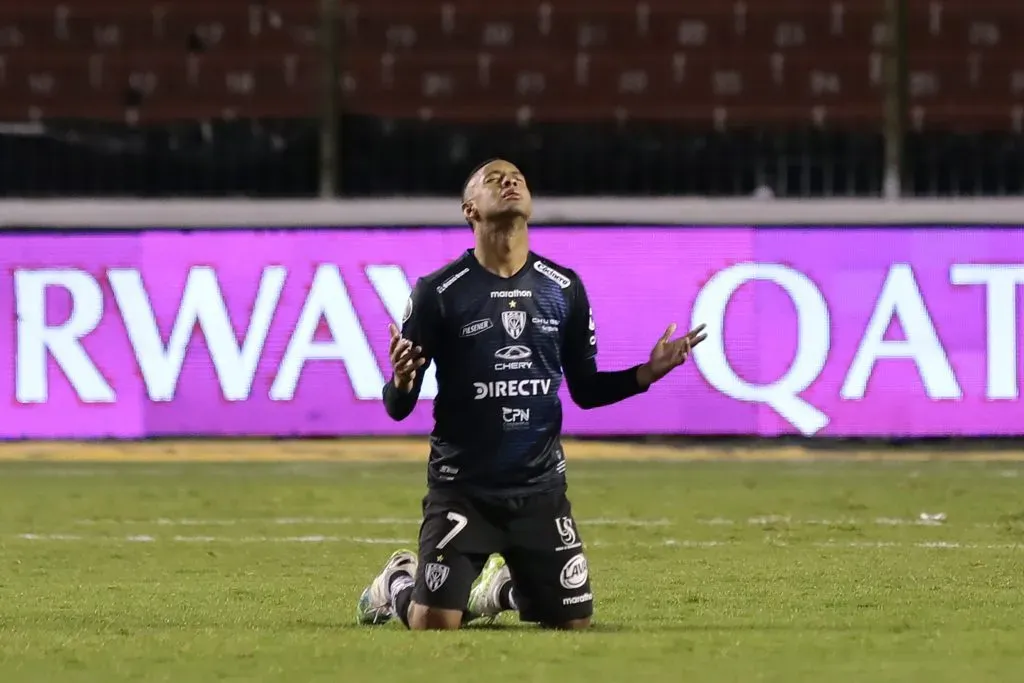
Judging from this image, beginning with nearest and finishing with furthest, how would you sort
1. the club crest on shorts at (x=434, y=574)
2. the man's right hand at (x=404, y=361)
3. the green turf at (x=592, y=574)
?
the green turf at (x=592, y=574) < the man's right hand at (x=404, y=361) < the club crest on shorts at (x=434, y=574)

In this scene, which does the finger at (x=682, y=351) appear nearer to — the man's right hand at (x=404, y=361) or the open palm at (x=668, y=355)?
the open palm at (x=668, y=355)

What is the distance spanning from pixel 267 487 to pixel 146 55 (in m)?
5.26

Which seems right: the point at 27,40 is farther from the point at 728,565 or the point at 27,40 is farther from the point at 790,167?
the point at 728,565

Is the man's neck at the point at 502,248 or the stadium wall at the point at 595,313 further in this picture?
the stadium wall at the point at 595,313

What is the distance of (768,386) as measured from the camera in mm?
13047

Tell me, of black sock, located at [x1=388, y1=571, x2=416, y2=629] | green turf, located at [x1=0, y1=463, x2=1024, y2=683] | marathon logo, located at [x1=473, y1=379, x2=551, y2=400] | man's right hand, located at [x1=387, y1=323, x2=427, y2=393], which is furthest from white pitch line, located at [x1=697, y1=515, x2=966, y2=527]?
man's right hand, located at [x1=387, y1=323, x2=427, y2=393]

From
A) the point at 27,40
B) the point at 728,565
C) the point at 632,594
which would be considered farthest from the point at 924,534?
the point at 27,40

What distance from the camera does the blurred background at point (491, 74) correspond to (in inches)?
567

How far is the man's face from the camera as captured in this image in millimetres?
6246

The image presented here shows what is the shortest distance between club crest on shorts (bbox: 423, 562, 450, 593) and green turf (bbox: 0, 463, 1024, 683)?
0.17 metres

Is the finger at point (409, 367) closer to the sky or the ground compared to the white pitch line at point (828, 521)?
closer to the sky

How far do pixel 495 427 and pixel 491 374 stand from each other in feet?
0.53

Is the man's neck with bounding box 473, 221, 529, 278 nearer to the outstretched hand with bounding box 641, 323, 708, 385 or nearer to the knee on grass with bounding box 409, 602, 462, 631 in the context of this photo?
the outstretched hand with bounding box 641, 323, 708, 385

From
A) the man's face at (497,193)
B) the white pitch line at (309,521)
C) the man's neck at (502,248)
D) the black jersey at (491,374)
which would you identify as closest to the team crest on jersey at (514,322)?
the black jersey at (491,374)
